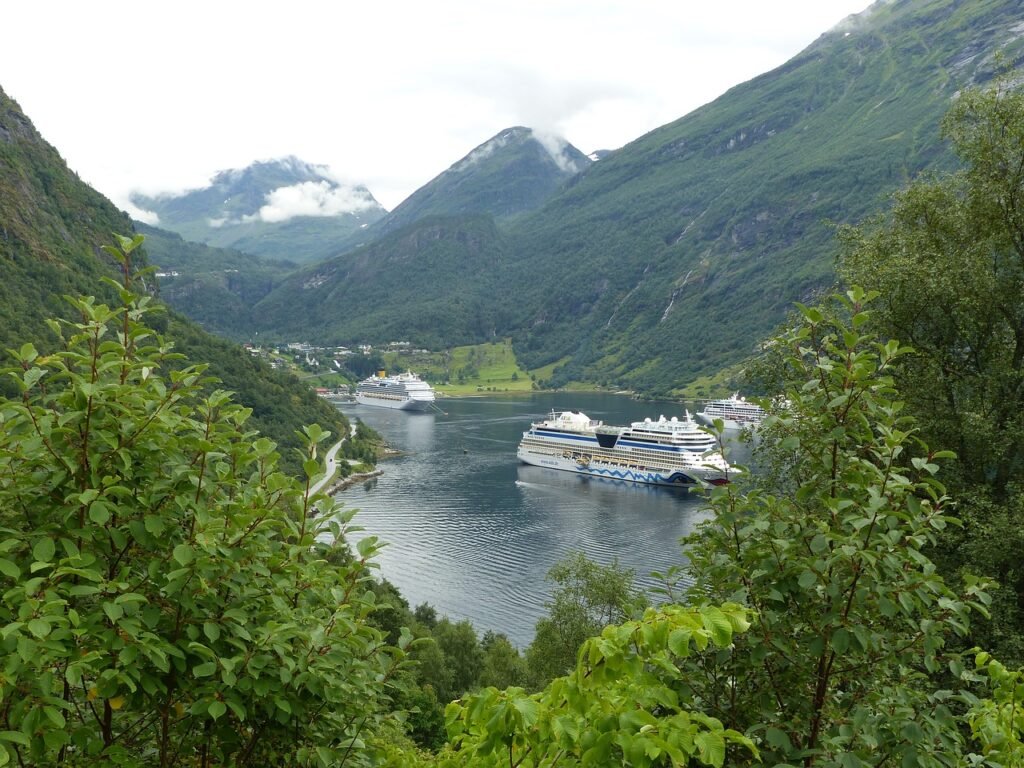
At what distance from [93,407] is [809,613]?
135 inches

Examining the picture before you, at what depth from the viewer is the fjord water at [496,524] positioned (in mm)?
36812

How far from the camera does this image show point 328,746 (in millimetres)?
3422

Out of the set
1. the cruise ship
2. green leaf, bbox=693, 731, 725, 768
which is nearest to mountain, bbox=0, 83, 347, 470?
the cruise ship

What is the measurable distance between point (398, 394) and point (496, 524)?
91.8m

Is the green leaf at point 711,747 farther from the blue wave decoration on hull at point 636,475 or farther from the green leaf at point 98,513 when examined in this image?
the blue wave decoration on hull at point 636,475

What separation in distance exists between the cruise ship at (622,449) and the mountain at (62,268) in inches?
932

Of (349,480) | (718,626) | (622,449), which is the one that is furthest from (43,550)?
(622,449)

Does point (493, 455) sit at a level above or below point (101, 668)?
below

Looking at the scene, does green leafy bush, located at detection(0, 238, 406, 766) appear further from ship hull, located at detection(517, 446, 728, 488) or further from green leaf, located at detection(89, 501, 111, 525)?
ship hull, located at detection(517, 446, 728, 488)

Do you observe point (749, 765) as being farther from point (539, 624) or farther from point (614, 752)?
point (539, 624)

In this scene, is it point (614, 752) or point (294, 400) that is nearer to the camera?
point (614, 752)

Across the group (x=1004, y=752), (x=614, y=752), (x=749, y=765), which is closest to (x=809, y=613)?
(x=749, y=765)

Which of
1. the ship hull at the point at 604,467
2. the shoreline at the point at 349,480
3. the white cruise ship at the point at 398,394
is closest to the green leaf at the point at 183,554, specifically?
the shoreline at the point at 349,480

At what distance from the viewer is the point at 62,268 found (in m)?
71.5
